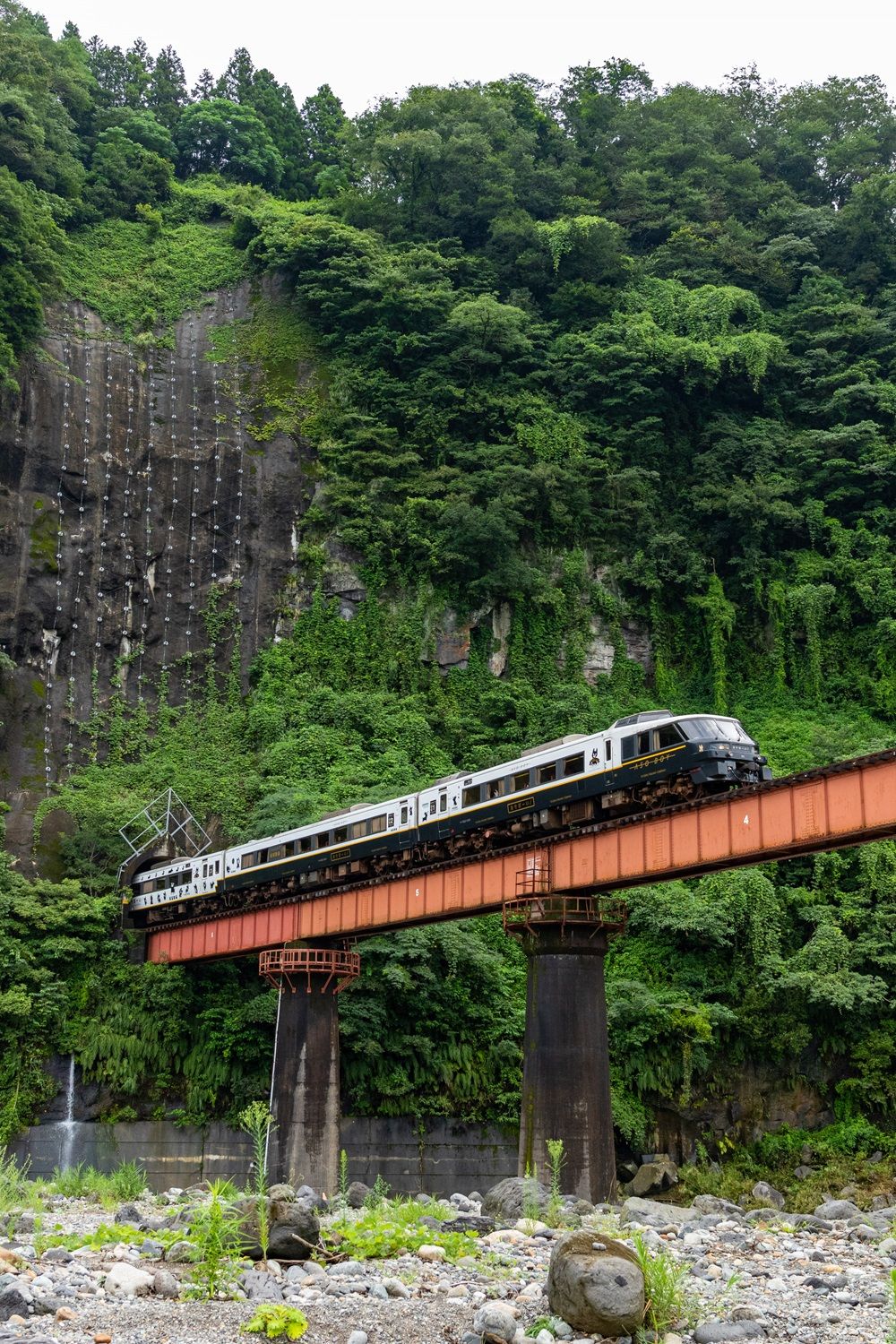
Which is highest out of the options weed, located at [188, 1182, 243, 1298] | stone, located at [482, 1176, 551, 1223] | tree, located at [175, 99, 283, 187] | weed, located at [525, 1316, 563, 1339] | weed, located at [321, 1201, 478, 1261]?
tree, located at [175, 99, 283, 187]

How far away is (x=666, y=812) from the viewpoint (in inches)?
1082

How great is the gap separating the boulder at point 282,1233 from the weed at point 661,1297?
378 centimetres

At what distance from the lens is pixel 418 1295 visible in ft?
43.9

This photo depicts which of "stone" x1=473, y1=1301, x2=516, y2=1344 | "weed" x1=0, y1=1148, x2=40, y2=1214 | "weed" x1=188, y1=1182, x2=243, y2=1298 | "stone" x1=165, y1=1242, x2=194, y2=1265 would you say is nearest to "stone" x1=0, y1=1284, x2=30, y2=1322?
"weed" x1=188, y1=1182, x2=243, y2=1298

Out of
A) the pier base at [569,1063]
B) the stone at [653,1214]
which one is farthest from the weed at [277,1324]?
the pier base at [569,1063]

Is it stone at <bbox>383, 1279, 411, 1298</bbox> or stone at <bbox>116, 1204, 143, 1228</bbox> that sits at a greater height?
stone at <bbox>383, 1279, 411, 1298</bbox>

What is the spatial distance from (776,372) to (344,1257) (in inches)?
2053

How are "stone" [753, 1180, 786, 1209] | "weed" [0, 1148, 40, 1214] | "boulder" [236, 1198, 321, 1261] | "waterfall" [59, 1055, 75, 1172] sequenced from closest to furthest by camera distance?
"boulder" [236, 1198, 321, 1261]
"weed" [0, 1148, 40, 1214]
"stone" [753, 1180, 786, 1209]
"waterfall" [59, 1055, 75, 1172]

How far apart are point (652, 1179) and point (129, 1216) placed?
1927 centimetres

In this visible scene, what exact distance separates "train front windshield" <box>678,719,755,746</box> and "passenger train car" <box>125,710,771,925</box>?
1.1 inches

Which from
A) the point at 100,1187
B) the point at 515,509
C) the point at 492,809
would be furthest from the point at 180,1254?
the point at 515,509

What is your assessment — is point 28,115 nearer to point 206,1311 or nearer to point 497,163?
point 497,163

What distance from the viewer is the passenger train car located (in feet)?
93.5

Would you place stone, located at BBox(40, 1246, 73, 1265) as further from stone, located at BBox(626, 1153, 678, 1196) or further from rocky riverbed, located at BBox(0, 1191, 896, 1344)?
stone, located at BBox(626, 1153, 678, 1196)
